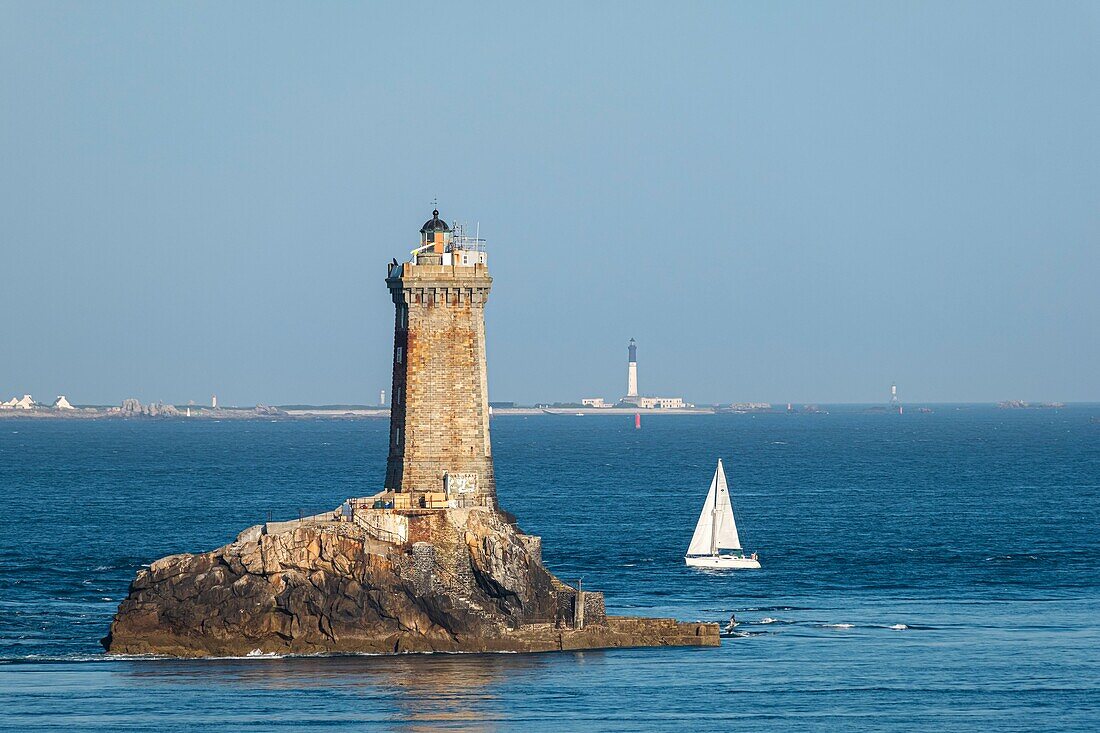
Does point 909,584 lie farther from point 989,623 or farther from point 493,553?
point 493,553

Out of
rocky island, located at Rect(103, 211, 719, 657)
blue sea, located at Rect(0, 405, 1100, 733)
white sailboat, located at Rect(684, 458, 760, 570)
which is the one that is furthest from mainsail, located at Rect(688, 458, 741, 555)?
rocky island, located at Rect(103, 211, 719, 657)

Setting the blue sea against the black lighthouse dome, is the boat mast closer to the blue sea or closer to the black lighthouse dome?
the blue sea

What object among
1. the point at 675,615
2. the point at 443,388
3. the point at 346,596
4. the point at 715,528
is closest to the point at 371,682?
the point at 346,596

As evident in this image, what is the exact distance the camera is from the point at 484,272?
2739 inches

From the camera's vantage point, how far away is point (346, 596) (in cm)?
6431

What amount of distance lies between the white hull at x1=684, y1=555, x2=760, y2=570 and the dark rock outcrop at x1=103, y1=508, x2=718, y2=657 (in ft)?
95.1

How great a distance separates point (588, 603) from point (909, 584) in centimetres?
2452

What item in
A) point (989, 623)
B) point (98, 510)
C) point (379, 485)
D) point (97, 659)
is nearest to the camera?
point (97, 659)

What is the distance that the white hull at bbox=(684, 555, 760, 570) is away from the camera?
3740 inches

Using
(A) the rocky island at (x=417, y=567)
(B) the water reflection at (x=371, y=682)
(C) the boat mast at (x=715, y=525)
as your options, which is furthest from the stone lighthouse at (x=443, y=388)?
(C) the boat mast at (x=715, y=525)

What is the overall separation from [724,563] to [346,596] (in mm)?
34854

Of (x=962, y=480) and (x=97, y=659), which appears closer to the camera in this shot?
(x=97, y=659)

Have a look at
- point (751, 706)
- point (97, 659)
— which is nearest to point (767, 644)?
point (751, 706)

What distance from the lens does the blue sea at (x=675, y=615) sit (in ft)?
183
